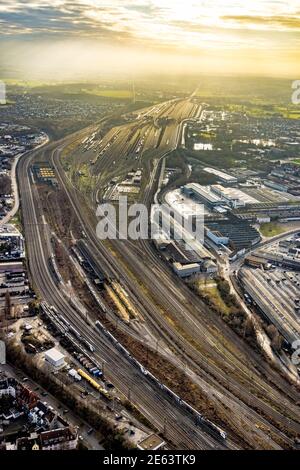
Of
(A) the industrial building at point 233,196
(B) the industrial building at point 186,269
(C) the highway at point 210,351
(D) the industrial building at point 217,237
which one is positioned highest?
(A) the industrial building at point 233,196

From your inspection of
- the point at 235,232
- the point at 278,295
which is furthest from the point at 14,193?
the point at 278,295

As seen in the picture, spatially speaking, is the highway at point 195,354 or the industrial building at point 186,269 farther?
the industrial building at point 186,269

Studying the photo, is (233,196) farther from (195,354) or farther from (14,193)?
(195,354)

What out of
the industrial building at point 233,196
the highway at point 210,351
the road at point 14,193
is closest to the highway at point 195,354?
the highway at point 210,351

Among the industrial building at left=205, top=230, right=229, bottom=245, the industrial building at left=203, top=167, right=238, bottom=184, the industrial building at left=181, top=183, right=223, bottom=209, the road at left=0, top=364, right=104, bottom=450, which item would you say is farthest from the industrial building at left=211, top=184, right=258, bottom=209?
the road at left=0, top=364, right=104, bottom=450

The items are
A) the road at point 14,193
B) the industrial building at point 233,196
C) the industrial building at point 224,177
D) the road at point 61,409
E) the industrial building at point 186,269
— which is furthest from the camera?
the industrial building at point 224,177

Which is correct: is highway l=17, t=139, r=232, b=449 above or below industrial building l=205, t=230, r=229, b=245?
below

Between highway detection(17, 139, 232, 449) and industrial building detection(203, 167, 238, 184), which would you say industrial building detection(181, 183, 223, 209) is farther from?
highway detection(17, 139, 232, 449)

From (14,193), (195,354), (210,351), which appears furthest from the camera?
(14,193)

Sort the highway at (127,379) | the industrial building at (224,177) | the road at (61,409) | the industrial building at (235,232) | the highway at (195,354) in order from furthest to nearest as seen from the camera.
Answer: the industrial building at (224,177)
the industrial building at (235,232)
the highway at (195,354)
the highway at (127,379)
the road at (61,409)

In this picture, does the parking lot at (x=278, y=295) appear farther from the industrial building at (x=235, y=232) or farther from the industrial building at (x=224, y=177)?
the industrial building at (x=224, y=177)

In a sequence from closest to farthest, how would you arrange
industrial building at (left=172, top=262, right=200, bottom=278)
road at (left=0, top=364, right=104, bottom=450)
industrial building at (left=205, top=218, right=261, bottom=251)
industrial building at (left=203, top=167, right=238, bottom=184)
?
road at (left=0, top=364, right=104, bottom=450)
industrial building at (left=172, top=262, right=200, bottom=278)
industrial building at (left=205, top=218, right=261, bottom=251)
industrial building at (left=203, top=167, right=238, bottom=184)

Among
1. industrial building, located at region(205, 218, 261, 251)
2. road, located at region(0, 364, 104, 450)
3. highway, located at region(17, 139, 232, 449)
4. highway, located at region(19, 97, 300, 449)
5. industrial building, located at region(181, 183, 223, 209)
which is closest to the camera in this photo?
road, located at region(0, 364, 104, 450)
